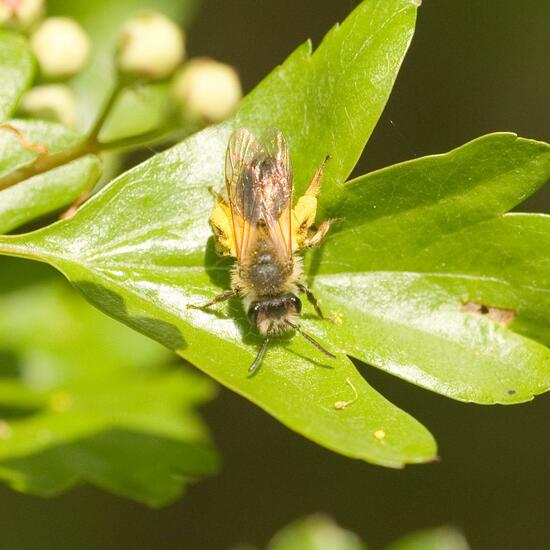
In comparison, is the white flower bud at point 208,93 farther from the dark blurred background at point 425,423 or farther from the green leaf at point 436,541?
the dark blurred background at point 425,423

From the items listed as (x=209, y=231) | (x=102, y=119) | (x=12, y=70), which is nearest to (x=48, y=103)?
(x=12, y=70)

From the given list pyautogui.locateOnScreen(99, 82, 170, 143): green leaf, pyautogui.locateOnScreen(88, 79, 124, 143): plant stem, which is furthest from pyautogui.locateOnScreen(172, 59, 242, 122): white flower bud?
pyautogui.locateOnScreen(99, 82, 170, 143): green leaf

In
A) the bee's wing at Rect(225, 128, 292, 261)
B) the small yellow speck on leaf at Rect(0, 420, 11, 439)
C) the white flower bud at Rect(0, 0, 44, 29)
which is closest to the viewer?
the bee's wing at Rect(225, 128, 292, 261)

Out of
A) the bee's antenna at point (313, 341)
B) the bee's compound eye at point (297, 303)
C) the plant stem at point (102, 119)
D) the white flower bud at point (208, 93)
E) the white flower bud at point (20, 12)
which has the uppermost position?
the white flower bud at point (20, 12)

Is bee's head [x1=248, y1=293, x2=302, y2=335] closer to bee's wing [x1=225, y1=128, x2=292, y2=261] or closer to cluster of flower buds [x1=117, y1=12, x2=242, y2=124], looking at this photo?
bee's wing [x1=225, y1=128, x2=292, y2=261]

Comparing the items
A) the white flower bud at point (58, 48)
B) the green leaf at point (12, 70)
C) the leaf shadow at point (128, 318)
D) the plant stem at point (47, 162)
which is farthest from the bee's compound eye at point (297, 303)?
the white flower bud at point (58, 48)
